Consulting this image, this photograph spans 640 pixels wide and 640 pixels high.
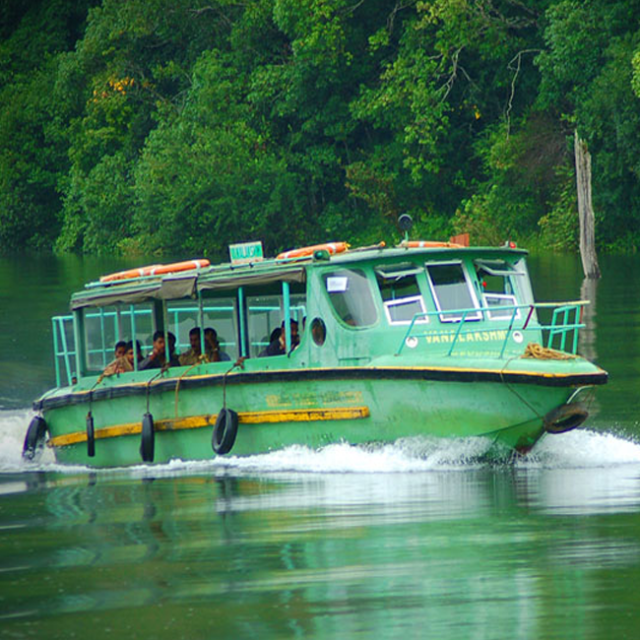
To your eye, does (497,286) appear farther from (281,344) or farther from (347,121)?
(347,121)

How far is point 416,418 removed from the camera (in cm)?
1479

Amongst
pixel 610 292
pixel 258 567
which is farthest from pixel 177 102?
pixel 258 567

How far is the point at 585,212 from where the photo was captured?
43375 mm

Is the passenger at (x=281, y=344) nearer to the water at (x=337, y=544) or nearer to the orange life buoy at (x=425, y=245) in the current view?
the water at (x=337, y=544)

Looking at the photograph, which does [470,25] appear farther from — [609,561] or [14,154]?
[609,561]

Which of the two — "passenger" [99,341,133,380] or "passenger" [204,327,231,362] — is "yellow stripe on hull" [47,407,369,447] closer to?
"passenger" [99,341,133,380]

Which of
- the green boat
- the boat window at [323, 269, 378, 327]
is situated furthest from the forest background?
the boat window at [323, 269, 378, 327]

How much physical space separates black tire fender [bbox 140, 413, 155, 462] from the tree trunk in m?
26.0

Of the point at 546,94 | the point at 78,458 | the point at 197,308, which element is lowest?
the point at 78,458

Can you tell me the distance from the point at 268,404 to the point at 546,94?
3271 centimetres

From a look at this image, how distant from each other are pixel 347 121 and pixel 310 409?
→ 4206 cm

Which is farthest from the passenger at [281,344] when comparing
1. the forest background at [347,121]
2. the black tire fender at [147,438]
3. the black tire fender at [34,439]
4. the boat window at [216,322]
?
the forest background at [347,121]

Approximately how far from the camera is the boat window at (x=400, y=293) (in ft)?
50.7

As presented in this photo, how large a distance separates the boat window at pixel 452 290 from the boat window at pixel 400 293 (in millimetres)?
175
